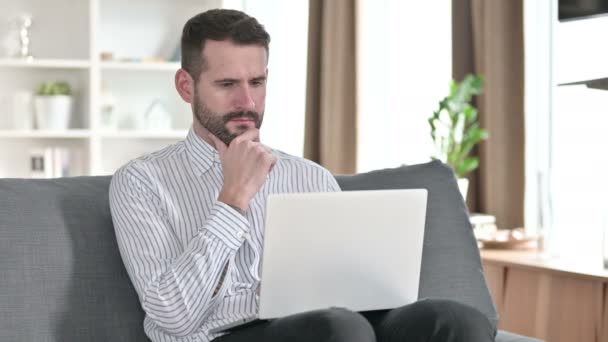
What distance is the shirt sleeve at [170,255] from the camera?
1855 millimetres

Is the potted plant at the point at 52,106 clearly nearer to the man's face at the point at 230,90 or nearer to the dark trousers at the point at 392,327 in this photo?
the man's face at the point at 230,90

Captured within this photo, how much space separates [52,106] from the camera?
475 cm

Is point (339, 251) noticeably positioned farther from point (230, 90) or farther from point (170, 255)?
point (230, 90)

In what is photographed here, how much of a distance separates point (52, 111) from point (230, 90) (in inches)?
111

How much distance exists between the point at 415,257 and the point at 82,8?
3381 mm

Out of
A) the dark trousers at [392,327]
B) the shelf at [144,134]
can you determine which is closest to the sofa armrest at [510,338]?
the dark trousers at [392,327]

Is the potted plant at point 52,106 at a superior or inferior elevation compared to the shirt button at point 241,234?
superior

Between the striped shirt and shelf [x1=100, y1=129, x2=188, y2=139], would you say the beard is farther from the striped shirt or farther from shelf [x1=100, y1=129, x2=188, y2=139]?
shelf [x1=100, y1=129, x2=188, y2=139]

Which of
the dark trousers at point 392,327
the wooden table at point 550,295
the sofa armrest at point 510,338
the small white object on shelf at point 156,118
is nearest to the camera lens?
the dark trousers at point 392,327

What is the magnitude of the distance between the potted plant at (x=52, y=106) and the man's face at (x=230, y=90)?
2.77 metres

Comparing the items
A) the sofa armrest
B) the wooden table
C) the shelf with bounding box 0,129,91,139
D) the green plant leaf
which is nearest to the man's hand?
the sofa armrest

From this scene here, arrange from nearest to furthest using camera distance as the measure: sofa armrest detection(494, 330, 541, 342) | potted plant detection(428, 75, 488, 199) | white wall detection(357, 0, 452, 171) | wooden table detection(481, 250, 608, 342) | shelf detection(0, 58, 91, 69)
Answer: sofa armrest detection(494, 330, 541, 342) < wooden table detection(481, 250, 608, 342) < potted plant detection(428, 75, 488, 199) < white wall detection(357, 0, 452, 171) < shelf detection(0, 58, 91, 69)

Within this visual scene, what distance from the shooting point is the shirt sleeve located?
186 centimetres

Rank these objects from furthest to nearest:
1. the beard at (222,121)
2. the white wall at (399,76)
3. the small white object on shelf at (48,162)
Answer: the small white object on shelf at (48,162) < the white wall at (399,76) < the beard at (222,121)
